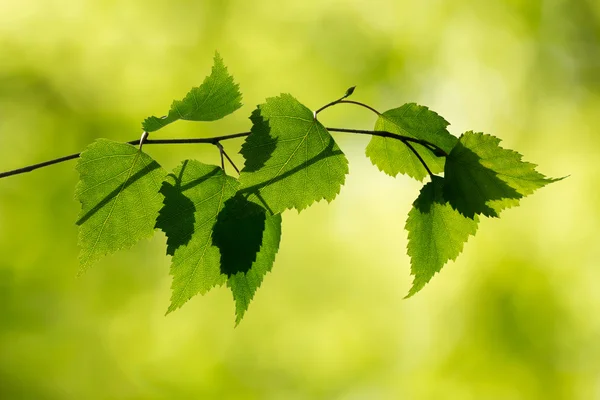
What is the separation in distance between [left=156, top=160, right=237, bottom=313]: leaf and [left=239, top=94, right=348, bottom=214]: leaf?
8cm

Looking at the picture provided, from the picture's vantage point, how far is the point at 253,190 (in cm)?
68

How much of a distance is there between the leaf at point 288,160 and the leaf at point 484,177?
0.46 ft

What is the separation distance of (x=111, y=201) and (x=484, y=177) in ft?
1.50

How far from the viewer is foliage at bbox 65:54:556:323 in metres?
0.69

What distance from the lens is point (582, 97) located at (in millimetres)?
8633

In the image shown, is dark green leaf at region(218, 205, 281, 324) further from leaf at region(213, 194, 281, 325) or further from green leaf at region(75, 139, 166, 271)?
green leaf at region(75, 139, 166, 271)

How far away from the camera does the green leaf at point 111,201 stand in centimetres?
75

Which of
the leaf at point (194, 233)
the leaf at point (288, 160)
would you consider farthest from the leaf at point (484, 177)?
the leaf at point (194, 233)

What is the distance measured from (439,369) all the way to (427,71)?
4.01 meters

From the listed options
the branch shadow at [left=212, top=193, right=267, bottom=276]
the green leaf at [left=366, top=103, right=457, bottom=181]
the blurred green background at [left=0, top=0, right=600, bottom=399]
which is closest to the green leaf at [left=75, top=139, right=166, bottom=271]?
the branch shadow at [left=212, top=193, right=267, bottom=276]

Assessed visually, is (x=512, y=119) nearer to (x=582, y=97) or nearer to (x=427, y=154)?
(x=582, y=97)

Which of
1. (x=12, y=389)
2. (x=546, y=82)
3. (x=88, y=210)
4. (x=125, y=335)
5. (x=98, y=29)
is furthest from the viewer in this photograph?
(x=546, y=82)

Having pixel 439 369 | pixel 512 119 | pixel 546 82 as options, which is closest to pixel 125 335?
pixel 439 369

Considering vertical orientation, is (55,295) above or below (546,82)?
below
